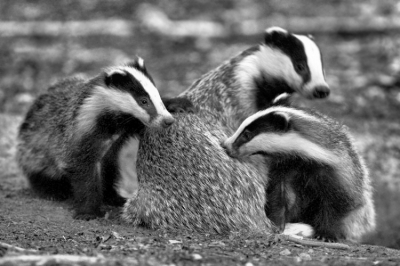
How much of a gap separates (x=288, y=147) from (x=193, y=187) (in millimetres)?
944

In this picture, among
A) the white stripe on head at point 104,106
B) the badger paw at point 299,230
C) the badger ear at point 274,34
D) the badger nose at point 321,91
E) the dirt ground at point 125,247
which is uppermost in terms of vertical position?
the badger ear at point 274,34

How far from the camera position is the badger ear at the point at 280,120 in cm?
607

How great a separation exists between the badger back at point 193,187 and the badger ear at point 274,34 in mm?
1726

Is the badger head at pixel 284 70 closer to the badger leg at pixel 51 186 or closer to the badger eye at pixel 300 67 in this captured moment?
the badger eye at pixel 300 67

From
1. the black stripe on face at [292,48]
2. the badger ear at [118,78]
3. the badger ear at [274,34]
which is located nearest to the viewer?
the badger ear at [118,78]

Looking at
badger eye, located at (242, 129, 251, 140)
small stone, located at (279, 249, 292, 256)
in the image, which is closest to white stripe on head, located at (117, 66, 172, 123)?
badger eye, located at (242, 129, 251, 140)

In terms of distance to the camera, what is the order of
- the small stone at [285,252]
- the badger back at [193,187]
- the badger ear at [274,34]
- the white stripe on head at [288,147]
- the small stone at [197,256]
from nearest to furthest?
1. the small stone at [197,256]
2. the small stone at [285,252]
3. the badger back at [193,187]
4. the white stripe on head at [288,147]
5. the badger ear at [274,34]

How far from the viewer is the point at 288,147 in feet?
20.0

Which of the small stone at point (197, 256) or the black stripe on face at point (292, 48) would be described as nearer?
the small stone at point (197, 256)

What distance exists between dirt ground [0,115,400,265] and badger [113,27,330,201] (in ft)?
3.57

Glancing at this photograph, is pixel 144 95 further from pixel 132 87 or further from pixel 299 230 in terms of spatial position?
pixel 299 230

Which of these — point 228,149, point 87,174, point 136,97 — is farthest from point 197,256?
point 136,97

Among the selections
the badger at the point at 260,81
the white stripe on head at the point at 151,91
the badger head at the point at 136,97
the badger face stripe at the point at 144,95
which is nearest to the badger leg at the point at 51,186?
the badger at the point at 260,81

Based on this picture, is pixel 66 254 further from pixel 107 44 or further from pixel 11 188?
pixel 107 44
